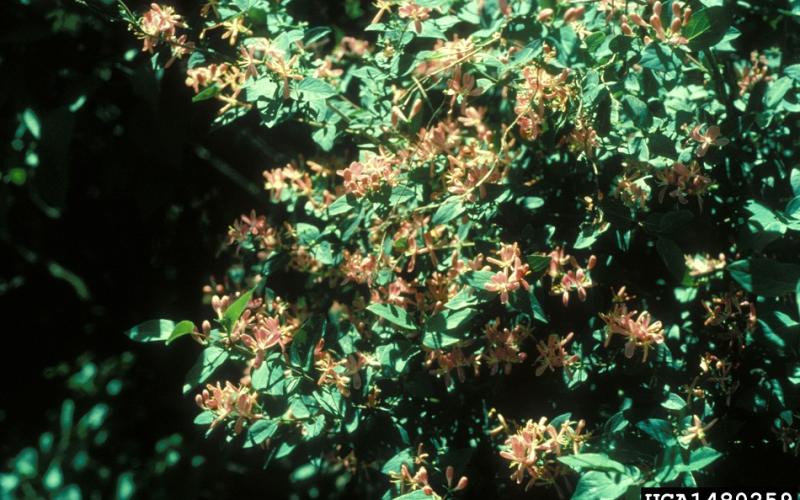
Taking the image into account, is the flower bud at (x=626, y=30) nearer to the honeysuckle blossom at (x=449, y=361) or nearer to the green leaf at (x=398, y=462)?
the honeysuckle blossom at (x=449, y=361)

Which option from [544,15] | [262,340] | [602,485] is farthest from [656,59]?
[262,340]

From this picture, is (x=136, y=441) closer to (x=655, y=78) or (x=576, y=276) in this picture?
(x=576, y=276)

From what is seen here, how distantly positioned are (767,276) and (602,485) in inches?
12.1

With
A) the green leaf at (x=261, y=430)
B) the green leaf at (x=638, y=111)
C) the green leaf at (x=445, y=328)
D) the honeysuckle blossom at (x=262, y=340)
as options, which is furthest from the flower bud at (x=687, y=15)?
the green leaf at (x=261, y=430)

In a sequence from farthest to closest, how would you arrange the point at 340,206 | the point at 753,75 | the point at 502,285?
the point at 753,75, the point at 340,206, the point at 502,285

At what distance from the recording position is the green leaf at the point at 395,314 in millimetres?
1019

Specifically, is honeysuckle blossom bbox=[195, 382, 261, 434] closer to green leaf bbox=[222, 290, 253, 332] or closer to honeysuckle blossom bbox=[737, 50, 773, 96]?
green leaf bbox=[222, 290, 253, 332]

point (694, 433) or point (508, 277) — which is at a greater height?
point (508, 277)

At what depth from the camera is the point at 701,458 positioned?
2.76ft

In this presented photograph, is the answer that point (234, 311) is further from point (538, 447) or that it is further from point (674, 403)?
point (674, 403)

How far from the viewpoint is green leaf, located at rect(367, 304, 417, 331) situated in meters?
1.02

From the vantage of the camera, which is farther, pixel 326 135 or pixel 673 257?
pixel 326 135

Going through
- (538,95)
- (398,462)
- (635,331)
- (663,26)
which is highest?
(663,26)

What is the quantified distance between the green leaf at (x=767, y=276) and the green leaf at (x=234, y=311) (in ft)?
1.97
